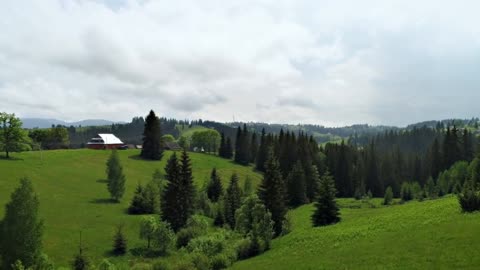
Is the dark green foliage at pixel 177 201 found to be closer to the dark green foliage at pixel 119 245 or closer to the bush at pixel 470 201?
the dark green foliage at pixel 119 245

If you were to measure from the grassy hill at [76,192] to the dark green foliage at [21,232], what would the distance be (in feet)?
28.9

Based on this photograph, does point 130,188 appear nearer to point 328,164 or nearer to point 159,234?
point 159,234

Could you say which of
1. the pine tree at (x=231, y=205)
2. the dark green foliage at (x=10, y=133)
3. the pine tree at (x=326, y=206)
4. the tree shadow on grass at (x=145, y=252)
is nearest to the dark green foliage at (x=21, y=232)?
the tree shadow on grass at (x=145, y=252)

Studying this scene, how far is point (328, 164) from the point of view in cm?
13762

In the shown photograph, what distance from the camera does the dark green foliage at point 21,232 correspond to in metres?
46.4

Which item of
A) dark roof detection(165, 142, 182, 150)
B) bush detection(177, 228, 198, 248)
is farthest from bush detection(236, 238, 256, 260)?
dark roof detection(165, 142, 182, 150)

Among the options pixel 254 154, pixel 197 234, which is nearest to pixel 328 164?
pixel 254 154

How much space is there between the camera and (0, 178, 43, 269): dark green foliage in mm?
46438

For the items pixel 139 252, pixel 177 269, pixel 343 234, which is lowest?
pixel 139 252

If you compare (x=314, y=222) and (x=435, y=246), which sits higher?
(x=435, y=246)

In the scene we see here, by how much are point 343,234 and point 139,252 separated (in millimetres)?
35324

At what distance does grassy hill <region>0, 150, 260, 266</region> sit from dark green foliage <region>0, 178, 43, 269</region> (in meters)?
8.80

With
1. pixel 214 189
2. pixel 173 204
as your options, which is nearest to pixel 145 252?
pixel 173 204

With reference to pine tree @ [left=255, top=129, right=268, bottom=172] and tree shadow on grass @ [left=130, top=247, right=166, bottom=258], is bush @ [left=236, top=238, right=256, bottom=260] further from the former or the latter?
pine tree @ [left=255, top=129, right=268, bottom=172]
